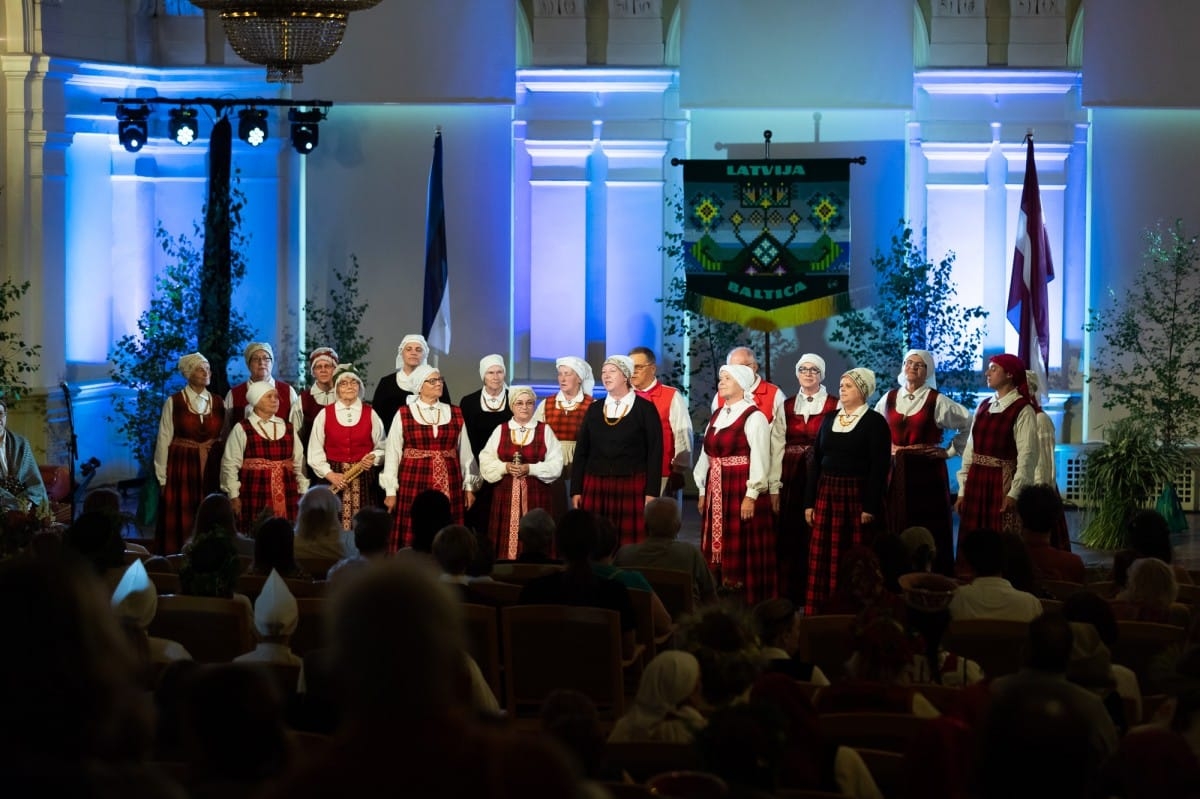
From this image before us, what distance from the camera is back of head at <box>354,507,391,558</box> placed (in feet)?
18.9

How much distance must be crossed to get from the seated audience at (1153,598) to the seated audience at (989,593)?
0.93ft

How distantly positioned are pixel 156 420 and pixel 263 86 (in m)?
2.52

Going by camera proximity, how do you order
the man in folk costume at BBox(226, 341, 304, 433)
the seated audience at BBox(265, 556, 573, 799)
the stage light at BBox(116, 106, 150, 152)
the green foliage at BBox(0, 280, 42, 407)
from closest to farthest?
the seated audience at BBox(265, 556, 573, 799) < the man in folk costume at BBox(226, 341, 304, 433) < the green foliage at BBox(0, 280, 42, 407) < the stage light at BBox(116, 106, 150, 152)

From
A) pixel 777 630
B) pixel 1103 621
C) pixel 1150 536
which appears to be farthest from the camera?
pixel 1150 536

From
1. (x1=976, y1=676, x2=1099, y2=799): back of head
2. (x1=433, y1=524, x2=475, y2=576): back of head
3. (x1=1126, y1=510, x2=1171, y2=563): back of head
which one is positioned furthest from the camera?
(x1=1126, y1=510, x2=1171, y2=563): back of head

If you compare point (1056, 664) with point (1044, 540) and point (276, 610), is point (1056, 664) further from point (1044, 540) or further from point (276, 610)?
point (1044, 540)

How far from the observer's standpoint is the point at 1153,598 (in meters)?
5.34

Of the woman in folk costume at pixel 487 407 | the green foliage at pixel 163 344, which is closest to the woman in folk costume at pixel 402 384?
the woman in folk costume at pixel 487 407

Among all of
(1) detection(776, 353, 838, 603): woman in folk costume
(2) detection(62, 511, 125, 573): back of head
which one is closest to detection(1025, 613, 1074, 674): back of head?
(2) detection(62, 511, 125, 573): back of head

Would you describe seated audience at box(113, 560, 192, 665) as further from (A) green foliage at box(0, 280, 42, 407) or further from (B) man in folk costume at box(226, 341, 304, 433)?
(A) green foliage at box(0, 280, 42, 407)

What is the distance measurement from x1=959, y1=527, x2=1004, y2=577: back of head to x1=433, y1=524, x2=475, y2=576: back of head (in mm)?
1583

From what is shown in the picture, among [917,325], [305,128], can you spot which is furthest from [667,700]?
[305,128]

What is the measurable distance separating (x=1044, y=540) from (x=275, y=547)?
2.88 meters

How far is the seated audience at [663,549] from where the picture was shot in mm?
6516
